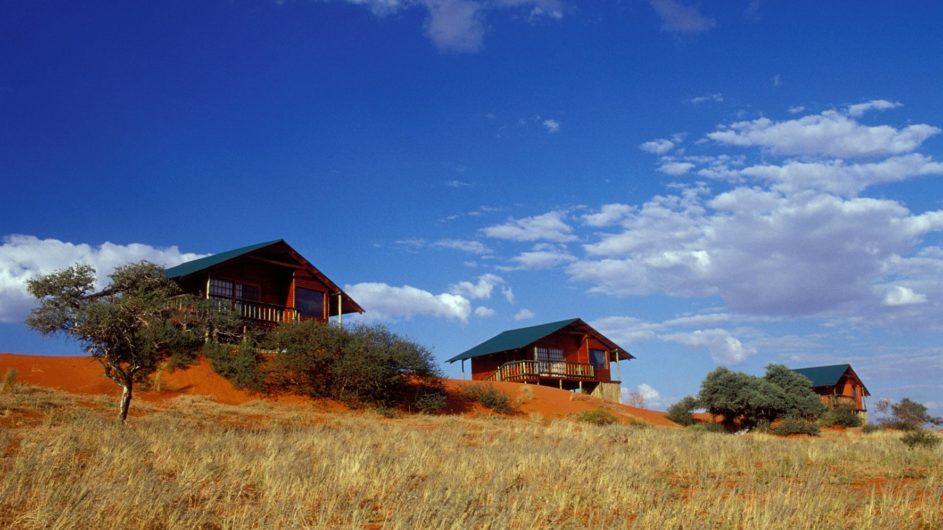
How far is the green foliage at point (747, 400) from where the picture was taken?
32531 mm

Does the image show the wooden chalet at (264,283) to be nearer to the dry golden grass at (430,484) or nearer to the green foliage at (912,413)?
the dry golden grass at (430,484)

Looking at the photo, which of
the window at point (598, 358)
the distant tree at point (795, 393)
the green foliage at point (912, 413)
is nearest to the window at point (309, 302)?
the window at point (598, 358)

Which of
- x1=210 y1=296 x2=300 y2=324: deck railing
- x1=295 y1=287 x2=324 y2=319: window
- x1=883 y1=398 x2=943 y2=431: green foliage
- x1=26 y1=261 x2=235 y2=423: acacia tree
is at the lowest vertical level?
x1=883 y1=398 x2=943 y2=431: green foliage

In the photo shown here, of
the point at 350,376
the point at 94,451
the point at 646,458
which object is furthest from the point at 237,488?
the point at 350,376

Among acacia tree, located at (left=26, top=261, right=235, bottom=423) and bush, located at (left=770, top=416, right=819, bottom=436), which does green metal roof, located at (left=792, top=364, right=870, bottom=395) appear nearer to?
bush, located at (left=770, top=416, right=819, bottom=436)

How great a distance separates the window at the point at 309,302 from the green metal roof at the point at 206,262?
328 centimetres

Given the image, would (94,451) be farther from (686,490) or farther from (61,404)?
(61,404)

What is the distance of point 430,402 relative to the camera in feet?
90.7

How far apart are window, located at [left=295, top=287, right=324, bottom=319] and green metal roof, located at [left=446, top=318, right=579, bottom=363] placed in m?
13.5

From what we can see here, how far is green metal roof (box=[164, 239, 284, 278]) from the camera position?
99.2 feet

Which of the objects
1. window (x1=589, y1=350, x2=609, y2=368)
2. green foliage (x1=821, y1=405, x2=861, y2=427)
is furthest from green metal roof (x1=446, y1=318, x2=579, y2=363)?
green foliage (x1=821, y1=405, x2=861, y2=427)

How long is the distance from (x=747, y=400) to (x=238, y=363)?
22.7m

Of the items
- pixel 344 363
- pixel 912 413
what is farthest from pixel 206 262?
pixel 912 413

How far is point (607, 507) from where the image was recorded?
754 centimetres
